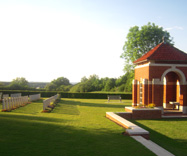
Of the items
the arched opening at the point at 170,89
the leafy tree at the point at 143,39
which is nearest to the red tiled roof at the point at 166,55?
the arched opening at the point at 170,89

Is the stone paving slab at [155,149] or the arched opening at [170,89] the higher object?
the arched opening at [170,89]

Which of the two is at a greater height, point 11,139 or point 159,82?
point 159,82

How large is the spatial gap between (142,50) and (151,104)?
2456 cm

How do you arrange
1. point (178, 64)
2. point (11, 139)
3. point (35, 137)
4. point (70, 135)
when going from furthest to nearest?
point (178, 64)
point (70, 135)
point (35, 137)
point (11, 139)

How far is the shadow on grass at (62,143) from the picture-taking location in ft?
19.1

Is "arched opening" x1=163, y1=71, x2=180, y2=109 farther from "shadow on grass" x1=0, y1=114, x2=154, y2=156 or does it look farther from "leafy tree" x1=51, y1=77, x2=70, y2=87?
"leafy tree" x1=51, y1=77, x2=70, y2=87

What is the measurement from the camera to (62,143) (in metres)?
6.70

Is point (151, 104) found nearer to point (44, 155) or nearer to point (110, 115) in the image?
point (110, 115)

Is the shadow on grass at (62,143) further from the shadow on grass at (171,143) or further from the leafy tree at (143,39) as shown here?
the leafy tree at (143,39)

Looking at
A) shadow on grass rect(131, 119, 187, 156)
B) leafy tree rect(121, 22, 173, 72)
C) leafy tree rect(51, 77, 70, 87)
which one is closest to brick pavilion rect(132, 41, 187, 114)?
shadow on grass rect(131, 119, 187, 156)

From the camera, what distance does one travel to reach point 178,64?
16.2 metres

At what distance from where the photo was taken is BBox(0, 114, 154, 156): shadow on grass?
584 cm

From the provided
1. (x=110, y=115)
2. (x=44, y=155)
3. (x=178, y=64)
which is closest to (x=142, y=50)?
(x=178, y=64)

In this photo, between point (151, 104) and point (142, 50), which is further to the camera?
point (142, 50)
